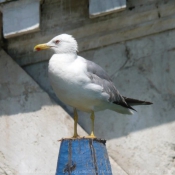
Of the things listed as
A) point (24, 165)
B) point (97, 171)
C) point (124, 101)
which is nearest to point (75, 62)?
point (124, 101)

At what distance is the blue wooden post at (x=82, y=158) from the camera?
3125 mm

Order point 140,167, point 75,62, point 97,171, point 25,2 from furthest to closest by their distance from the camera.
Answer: point 25,2 → point 140,167 → point 75,62 → point 97,171

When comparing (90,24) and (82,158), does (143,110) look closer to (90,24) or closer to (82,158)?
(90,24)

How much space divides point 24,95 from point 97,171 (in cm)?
144

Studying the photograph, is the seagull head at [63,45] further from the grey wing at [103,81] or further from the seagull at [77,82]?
the grey wing at [103,81]

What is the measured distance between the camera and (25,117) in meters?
4.39

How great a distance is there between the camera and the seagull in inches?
136

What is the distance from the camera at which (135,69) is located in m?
4.29

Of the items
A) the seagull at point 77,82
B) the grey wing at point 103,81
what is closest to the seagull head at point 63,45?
the seagull at point 77,82

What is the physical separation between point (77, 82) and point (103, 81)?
24cm

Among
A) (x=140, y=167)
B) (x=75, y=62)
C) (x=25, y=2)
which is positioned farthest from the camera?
(x=25, y=2)

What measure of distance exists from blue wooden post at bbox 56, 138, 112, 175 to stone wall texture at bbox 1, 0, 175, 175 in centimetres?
91

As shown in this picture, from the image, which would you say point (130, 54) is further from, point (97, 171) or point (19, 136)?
point (97, 171)

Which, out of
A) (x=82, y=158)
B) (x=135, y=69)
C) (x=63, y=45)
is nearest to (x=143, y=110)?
(x=135, y=69)
